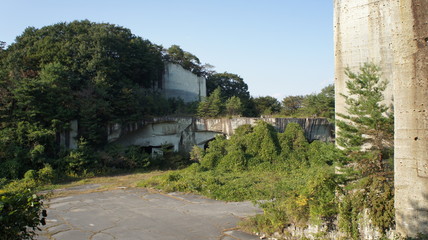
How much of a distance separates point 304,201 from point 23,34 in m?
22.9

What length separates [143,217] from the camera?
8531 mm

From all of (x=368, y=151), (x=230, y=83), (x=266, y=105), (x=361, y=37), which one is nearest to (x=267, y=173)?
(x=361, y=37)

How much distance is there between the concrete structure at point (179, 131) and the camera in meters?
19.1

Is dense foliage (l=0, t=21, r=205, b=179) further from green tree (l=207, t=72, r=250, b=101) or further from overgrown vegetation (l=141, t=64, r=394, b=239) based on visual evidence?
green tree (l=207, t=72, r=250, b=101)

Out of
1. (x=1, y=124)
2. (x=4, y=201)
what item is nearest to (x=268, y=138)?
(x=1, y=124)

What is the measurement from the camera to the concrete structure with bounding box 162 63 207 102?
27.0m

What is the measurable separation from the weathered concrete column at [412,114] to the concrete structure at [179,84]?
74.7 ft

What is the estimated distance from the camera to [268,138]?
17484mm

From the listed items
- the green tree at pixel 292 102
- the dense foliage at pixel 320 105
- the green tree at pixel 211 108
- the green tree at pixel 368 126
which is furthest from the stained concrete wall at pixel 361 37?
the green tree at pixel 292 102

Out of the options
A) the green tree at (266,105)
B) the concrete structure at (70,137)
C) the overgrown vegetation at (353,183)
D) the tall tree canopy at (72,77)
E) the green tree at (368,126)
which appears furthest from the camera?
the green tree at (266,105)

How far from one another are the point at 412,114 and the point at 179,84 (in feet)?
77.2

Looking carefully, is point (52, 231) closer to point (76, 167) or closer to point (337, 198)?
point (337, 198)

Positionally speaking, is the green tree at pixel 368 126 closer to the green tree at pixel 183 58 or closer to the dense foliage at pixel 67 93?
the dense foliage at pixel 67 93

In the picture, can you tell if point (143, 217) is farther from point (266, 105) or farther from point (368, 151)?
point (266, 105)
